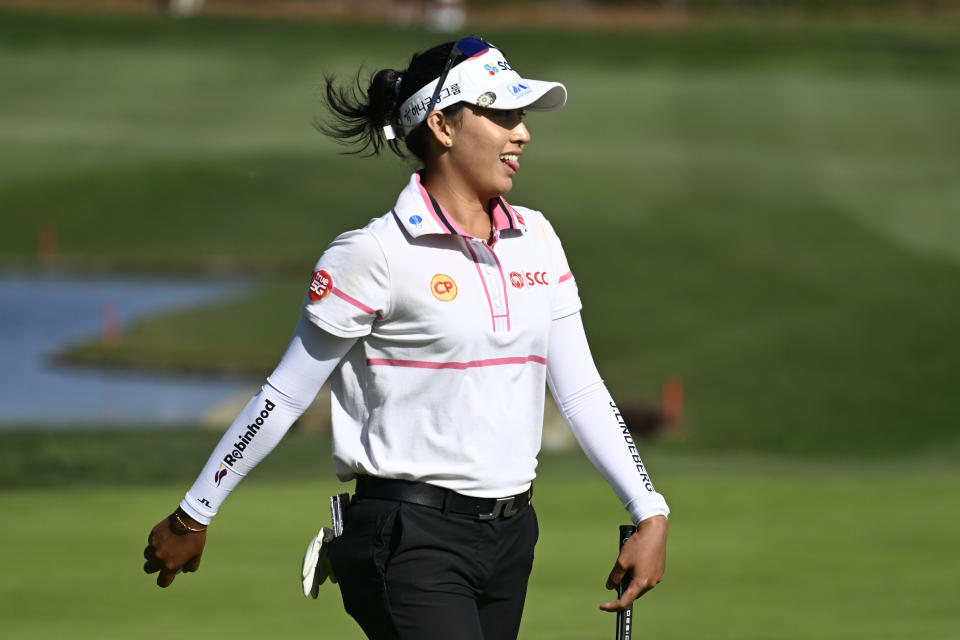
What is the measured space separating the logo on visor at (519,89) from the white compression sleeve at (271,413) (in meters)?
0.71

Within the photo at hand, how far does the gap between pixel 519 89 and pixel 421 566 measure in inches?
45.5

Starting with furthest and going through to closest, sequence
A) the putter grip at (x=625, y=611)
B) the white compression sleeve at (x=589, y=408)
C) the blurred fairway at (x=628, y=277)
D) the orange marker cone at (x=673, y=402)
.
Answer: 1. the orange marker cone at (x=673, y=402)
2. the blurred fairway at (x=628, y=277)
3. the white compression sleeve at (x=589, y=408)
4. the putter grip at (x=625, y=611)

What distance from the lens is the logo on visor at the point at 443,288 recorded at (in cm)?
376

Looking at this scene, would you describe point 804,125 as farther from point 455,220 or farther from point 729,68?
point 455,220

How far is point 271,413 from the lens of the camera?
385 centimetres

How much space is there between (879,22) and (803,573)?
50.7 m

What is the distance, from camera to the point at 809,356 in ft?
62.3

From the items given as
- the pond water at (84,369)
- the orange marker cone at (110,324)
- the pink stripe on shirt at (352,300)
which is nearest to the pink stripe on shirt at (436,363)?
the pink stripe on shirt at (352,300)

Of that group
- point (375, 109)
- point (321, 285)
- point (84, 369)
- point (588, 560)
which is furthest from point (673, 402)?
point (321, 285)

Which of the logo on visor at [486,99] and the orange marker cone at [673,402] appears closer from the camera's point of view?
the logo on visor at [486,99]

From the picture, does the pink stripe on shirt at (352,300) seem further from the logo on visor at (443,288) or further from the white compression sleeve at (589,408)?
the white compression sleeve at (589,408)

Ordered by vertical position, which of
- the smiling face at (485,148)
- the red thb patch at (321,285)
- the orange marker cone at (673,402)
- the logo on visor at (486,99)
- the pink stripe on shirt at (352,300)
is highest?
the orange marker cone at (673,402)

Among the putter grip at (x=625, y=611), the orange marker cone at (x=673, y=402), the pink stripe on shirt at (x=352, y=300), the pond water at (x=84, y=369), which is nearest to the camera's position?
the pink stripe on shirt at (x=352, y=300)

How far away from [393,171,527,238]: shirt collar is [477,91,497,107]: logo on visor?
0.25 meters
